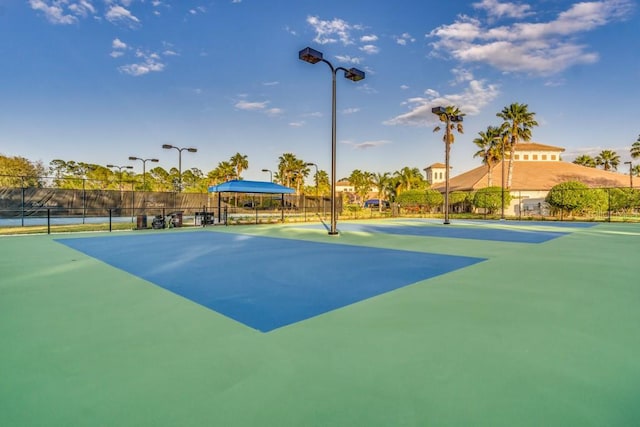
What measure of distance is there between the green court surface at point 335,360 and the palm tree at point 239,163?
209ft

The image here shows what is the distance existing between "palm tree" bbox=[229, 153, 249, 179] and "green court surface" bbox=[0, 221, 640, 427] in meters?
63.7

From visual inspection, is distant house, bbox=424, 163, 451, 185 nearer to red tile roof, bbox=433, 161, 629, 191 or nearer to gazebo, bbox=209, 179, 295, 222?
red tile roof, bbox=433, 161, 629, 191

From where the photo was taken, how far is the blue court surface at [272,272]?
4848 millimetres

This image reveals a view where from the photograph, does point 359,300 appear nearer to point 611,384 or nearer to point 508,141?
point 611,384

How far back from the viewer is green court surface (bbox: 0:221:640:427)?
2.24 m

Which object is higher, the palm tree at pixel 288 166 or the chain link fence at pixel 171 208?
the palm tree at pixel 288 166

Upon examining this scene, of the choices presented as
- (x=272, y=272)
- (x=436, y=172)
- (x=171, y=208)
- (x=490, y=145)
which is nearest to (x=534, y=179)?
(x=490, y=145)

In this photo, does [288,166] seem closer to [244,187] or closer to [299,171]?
[299,171]

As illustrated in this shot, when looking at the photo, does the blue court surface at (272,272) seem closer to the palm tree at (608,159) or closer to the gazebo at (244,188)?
the gazebo at (244,188)

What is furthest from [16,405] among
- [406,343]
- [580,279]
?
[580,279]

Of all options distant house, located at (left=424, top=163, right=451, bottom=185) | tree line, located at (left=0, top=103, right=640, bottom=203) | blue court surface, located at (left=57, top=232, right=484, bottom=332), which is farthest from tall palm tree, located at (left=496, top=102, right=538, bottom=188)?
distant house, located at (left=424, top=163, right=451, bottom=185)

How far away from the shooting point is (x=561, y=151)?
6400 cm

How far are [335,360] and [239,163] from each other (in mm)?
67453

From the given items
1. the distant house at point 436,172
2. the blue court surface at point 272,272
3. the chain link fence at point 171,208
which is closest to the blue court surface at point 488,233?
the blue court surface at point 272,272
